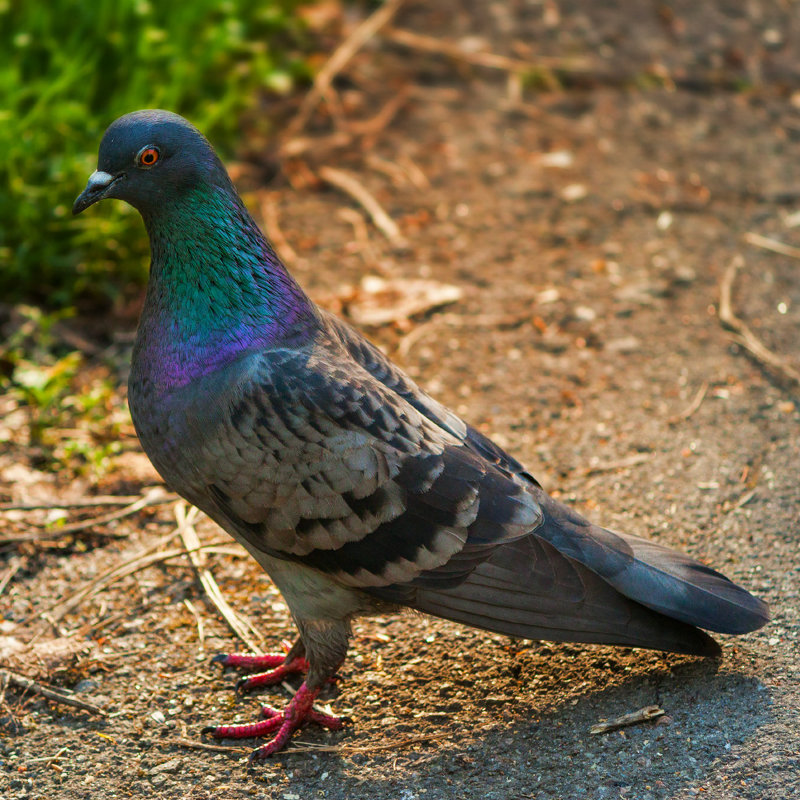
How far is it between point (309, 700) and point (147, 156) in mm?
1850

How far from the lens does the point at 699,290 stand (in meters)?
A: 5.63

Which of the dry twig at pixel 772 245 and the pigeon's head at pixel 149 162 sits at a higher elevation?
the pigeon's head at pixel 149 162

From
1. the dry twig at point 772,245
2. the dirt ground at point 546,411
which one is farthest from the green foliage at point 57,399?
the dry twig at point 772,245

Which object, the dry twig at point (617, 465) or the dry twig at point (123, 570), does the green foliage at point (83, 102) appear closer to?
the dry twig at point (123, 570)

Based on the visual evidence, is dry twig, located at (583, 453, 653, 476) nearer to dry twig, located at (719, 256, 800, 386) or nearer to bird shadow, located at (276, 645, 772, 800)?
dry twig, located at (719, 256, 800, 386)

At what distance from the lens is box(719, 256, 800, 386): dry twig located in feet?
16.4

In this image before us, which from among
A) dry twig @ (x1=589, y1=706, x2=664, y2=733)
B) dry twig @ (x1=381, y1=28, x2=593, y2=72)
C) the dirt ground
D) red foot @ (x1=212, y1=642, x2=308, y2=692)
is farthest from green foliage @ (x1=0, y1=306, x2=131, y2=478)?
dry twig @ (x1=381, y1=28, x2=593, y2=72)

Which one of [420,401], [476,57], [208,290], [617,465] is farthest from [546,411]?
[476,57]

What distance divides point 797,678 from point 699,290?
2.63m

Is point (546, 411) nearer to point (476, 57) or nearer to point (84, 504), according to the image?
point (84, 504)

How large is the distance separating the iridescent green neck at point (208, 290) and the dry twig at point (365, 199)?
263cm

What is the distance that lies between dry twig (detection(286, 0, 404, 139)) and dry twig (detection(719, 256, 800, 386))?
2923 mm

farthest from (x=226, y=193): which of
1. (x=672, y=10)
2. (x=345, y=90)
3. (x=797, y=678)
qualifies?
(x=672, y=10)

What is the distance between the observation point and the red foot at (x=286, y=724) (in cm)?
349
